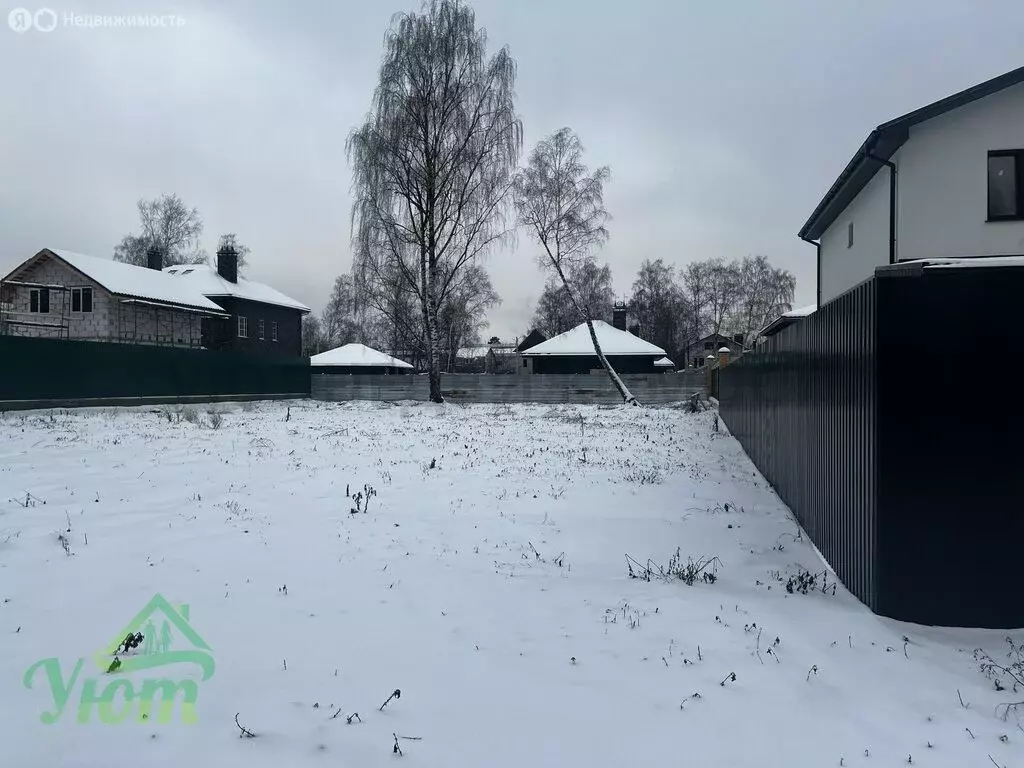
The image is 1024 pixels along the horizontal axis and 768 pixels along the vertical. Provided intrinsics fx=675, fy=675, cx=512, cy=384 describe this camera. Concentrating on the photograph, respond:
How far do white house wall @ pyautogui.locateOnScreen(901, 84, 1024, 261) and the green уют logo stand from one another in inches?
561

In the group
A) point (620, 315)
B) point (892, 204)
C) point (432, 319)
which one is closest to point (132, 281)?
point (432, 319)

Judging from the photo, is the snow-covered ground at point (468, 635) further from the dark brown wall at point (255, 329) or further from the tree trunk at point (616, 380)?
the dark brown wall at point (255, 329)

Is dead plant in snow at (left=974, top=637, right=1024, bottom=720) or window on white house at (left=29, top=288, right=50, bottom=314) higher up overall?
window on white house at (left=29, top=288, right=50, bottom=314)

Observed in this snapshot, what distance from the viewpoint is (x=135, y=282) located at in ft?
104

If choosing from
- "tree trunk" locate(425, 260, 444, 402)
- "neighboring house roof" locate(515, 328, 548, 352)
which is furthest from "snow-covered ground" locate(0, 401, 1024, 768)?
"neighboring house roof" locate(515, 328, 548, 352)

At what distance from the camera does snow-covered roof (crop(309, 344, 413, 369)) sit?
47625 mm

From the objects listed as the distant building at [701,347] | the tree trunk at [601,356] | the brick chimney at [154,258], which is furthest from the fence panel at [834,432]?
the distant building at [701,347]

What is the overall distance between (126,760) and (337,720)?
778 mm

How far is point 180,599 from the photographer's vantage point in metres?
4.08

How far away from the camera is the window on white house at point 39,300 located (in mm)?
31156

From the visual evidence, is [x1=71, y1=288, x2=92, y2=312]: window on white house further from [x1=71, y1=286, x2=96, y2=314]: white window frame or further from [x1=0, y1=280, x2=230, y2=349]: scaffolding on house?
[x1=0, y1=280, x2=230, y2=349]: scaffolding on house

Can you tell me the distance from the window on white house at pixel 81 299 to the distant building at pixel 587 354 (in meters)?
21.9

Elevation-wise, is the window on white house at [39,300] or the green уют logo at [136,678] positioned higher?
the window on white house at [39,300]

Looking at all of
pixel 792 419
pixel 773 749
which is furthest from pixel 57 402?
pixel 773 749
